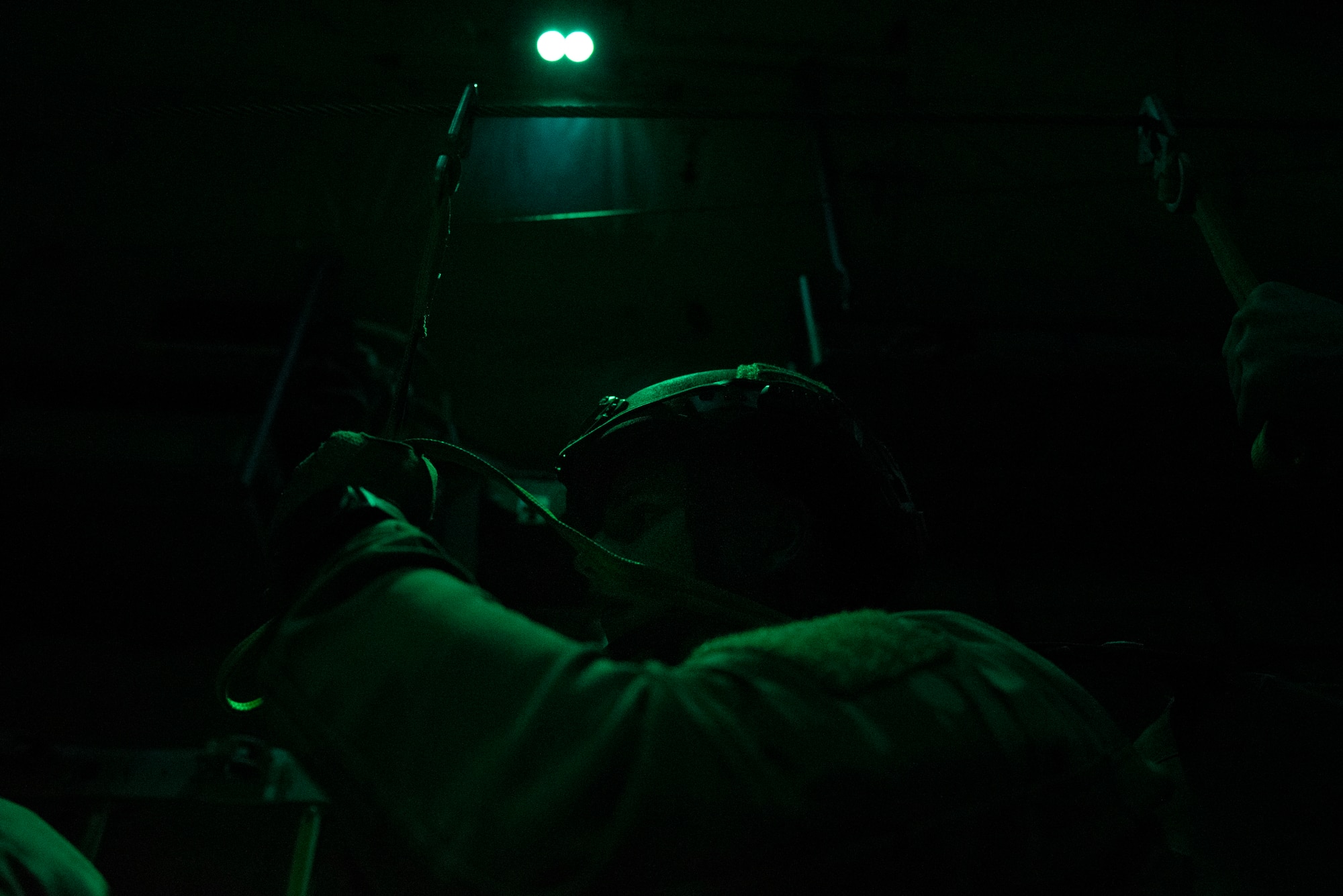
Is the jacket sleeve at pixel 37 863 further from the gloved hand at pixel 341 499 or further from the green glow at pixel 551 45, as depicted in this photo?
the green glow at pixel 551 45

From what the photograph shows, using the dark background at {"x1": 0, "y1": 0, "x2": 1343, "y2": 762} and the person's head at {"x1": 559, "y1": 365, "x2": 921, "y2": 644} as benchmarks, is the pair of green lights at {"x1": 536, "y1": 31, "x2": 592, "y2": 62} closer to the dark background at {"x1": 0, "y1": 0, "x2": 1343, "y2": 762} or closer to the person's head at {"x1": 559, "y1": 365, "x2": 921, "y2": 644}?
the dark background at {"x1": 0, "y1": 0, "x2": 1343, "y2": 762}

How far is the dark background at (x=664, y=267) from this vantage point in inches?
139

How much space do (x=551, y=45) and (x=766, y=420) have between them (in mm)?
2349

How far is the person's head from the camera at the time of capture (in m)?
1.91

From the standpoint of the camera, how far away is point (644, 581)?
151 centimetres

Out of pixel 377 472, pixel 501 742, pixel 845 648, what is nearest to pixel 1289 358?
pixel 845 648

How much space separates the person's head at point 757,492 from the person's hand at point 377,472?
634 millimetres

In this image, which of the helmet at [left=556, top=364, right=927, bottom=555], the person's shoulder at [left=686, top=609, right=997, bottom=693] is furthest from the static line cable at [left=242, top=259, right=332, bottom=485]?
the person's shoulder at [left=686, top=609, right=997, bottom=693]

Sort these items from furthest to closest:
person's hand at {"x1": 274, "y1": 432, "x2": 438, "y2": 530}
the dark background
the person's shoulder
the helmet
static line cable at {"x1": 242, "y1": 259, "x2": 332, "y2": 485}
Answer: the dark background < static line cable at {"x1": 242, "y1": 259, "x2": 332, "y2": 485} < the helmet < person's hand at {"x1": 274, "y1": 432, "x2": 438, "y2": 530} < the person's shoulder

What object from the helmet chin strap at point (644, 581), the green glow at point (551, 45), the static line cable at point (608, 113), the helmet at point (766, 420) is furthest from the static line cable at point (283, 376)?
the helmet chin strap at point (644, 581)

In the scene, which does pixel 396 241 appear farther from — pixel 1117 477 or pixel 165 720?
pixel 1117 477

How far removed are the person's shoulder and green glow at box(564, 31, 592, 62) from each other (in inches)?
126

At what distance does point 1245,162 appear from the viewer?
4023 mm

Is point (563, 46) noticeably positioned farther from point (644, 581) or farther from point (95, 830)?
point (95, 830)
